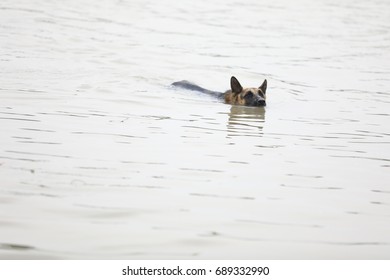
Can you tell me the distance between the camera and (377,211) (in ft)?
16.9

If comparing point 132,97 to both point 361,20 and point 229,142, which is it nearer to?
point 229,142

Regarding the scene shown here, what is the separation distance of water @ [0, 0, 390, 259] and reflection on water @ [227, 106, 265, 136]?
22 millimetres

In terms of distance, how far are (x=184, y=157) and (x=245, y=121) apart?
3271mm

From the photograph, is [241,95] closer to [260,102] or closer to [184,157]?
[260,102]

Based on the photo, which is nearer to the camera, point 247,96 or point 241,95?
point 247,96

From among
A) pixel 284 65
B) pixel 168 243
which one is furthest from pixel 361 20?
pixel 168 243

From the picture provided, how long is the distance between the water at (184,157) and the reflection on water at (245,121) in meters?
0.02

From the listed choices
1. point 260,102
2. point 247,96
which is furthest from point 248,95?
point 260,102

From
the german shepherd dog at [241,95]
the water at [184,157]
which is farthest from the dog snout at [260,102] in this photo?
the water at [184,157]

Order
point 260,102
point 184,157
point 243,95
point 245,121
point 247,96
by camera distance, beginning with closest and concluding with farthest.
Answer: point 184,157
point 245,121
point 260,102
point 247,96
point 243,95

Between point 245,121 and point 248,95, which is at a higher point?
point 248,95

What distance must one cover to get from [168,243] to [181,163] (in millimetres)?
1996

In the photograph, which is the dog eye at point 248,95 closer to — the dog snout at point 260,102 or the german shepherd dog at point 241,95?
the german shepherd dog at point 241,95

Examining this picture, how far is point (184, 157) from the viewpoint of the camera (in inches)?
258
